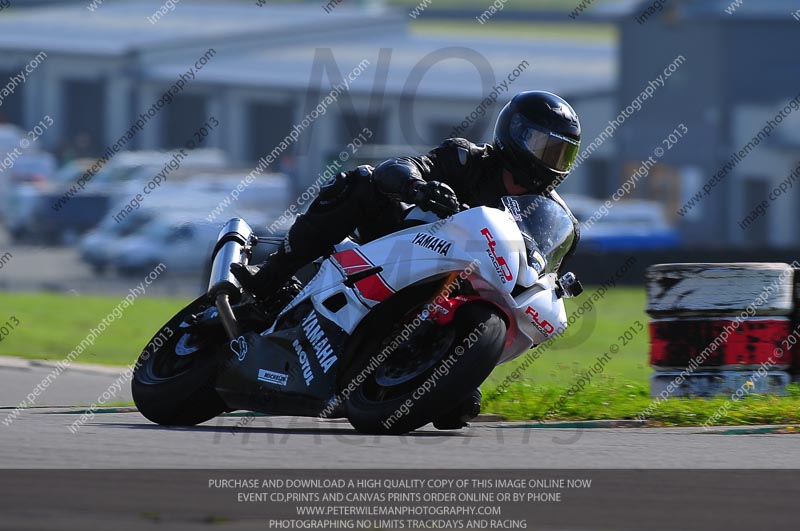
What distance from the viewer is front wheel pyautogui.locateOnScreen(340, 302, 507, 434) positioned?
226 inches

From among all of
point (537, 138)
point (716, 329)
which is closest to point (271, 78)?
point (716, 329)

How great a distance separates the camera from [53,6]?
2319 inches

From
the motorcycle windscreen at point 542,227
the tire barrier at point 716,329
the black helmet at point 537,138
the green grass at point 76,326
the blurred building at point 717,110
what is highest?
the black helmet at point 537,138

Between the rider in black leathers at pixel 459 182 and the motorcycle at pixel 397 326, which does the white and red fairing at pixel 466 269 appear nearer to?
the motorcycle at pixel 397 326

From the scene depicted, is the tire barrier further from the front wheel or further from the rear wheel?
the rear wheel

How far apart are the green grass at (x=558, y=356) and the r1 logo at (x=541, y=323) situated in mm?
1015

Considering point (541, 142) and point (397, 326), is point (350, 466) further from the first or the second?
point (541, 142)

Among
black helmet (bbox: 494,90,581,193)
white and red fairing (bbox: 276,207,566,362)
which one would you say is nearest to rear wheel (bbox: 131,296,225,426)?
white and red fairing (bbox: 276,207,566,362)

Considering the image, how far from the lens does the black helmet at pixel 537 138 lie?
6.52 metres

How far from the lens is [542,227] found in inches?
249

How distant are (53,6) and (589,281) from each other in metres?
39.9

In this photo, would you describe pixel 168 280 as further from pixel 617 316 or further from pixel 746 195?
pixel 746 195

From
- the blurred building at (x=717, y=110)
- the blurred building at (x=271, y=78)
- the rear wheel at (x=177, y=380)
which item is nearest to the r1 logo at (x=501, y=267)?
the rear wheel at (x=177, y=380)
